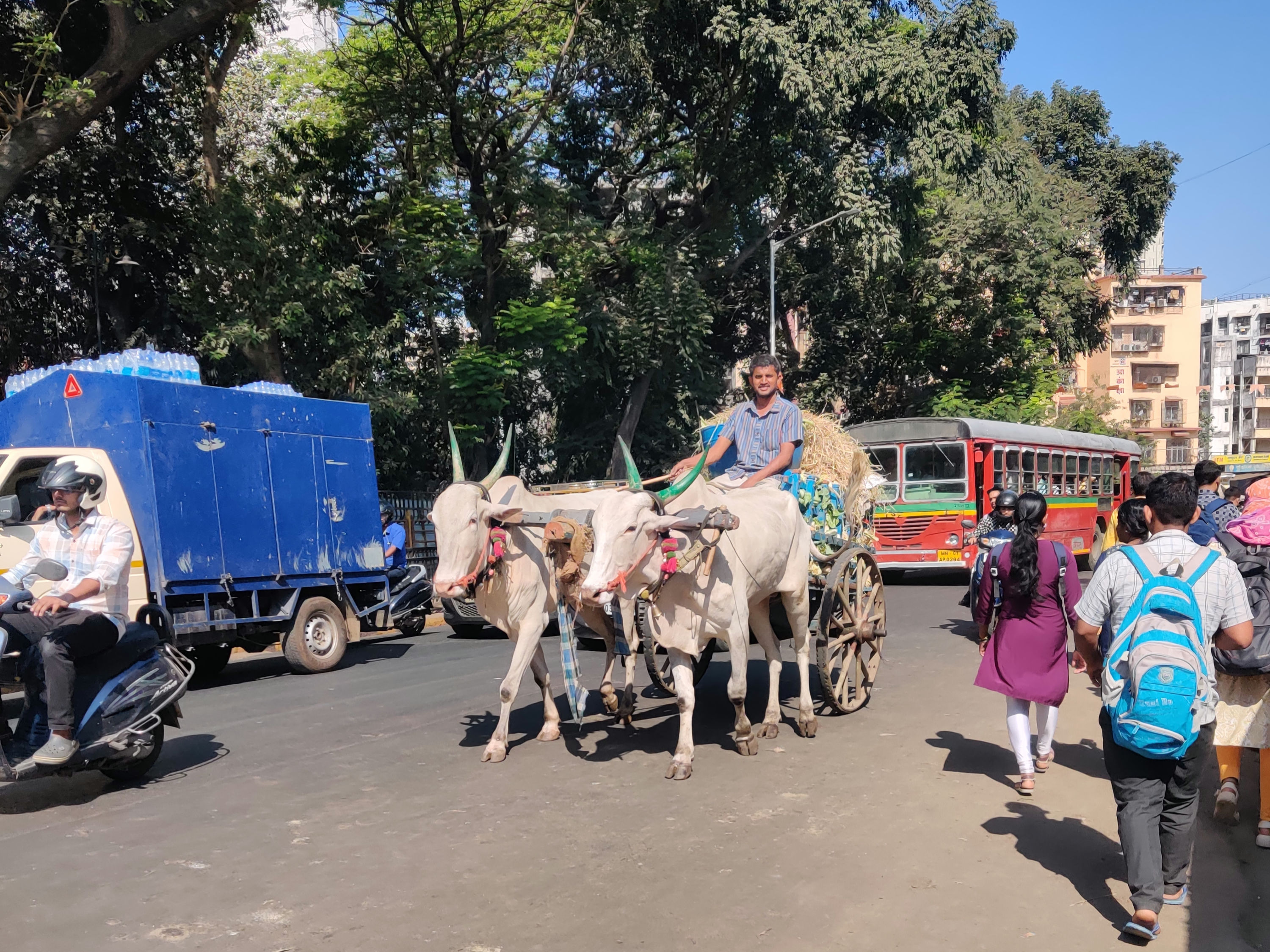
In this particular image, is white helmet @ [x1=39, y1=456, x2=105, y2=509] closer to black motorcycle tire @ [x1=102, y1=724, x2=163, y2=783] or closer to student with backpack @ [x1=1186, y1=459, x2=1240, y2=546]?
black motorcycle tire @ [x1=102, y1=724, x2=163, y2=783]

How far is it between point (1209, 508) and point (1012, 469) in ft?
39.1

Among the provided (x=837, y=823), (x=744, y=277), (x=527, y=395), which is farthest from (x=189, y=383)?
(x=744, y=277)

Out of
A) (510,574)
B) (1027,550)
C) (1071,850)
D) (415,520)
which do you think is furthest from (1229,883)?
(415,520)

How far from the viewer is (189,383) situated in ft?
33.9

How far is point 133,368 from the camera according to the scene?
33.4ft

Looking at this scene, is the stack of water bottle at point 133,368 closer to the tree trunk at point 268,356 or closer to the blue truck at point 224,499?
the blue truck at point 224,499

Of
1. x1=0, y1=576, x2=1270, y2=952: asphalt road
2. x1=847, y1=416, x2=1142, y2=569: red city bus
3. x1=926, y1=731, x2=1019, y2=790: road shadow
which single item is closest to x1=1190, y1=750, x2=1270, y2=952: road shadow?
x1=0, y1=576, x2=1270, y2=952: asphalt road

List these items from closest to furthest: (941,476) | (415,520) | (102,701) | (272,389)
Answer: (102,701) < (272,389) < (941,476) < (415,520)

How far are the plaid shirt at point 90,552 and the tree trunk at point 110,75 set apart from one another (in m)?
9.61

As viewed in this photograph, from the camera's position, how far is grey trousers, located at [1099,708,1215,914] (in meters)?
4.00

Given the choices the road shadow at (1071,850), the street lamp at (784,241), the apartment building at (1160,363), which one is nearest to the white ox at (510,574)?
the road shadow at (1071,850)

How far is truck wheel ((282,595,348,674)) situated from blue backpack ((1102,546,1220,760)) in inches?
363

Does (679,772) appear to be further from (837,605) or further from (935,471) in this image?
(935,471)

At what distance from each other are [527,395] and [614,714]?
55.6 ft
